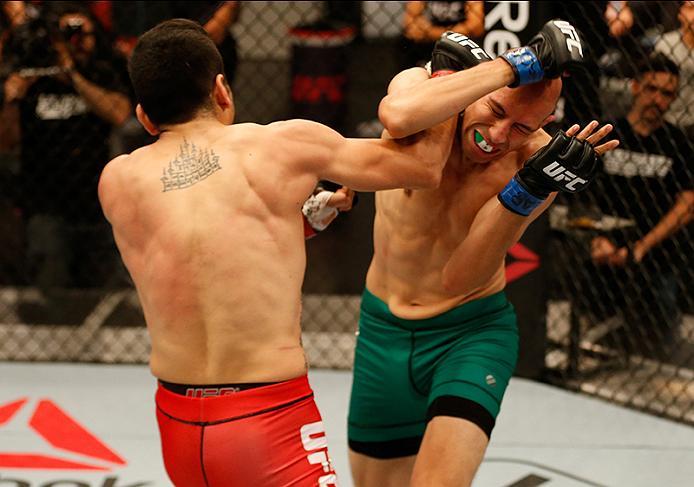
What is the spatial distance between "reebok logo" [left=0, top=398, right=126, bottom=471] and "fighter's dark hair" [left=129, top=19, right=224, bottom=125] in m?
1.82

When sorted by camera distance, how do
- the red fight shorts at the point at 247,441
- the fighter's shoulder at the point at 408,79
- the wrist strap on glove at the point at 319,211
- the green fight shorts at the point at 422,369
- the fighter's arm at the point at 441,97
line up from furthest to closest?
the wrist strap on glove at the point at 319,211, the green fight shorts at the point at 422,369, the fighter's shoulder at the point at 408,79, the fighter's arm at the point at 441,97, the red fight shorts at the point at 247,441

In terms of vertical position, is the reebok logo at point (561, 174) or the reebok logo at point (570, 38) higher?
the reebok logo at point (570, 38)

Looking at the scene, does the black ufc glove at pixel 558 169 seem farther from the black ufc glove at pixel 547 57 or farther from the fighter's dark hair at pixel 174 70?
the fighter's dark hair at pixel 174 70

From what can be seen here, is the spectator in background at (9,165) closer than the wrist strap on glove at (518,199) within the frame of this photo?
No

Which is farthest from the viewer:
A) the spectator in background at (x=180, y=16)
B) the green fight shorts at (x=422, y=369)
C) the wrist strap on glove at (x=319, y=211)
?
the spectator in background at (x=180, y=16)

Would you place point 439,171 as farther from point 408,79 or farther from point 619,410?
point 619,410

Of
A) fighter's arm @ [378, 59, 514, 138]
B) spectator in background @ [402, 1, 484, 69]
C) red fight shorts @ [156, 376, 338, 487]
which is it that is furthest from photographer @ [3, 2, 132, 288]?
red fight shorts @ [156, 376, 338, 487]

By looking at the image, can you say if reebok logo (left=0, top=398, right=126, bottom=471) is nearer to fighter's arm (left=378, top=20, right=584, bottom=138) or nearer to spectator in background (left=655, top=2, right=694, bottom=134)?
fighter's arm (left=378, top=20, right=584, bottom=138)

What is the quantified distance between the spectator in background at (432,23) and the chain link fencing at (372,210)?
0.01 metres

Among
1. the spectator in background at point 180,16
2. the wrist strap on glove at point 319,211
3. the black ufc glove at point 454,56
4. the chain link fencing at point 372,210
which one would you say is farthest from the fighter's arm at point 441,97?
the spectator in background at point 180,16

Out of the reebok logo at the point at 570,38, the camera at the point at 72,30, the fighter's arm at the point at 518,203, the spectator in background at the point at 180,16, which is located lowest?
the camera at the point at 72,30

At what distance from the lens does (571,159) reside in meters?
2.17

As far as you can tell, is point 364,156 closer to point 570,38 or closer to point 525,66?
point 525,66

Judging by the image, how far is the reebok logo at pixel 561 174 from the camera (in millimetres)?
2176
